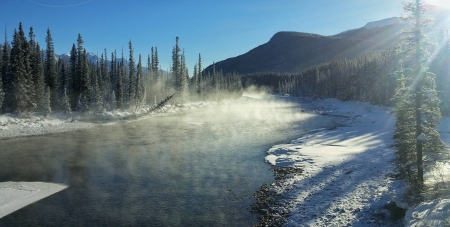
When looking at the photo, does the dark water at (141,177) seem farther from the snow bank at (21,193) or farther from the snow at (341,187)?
the snow at (341,187)

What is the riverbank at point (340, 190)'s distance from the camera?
1349 cm

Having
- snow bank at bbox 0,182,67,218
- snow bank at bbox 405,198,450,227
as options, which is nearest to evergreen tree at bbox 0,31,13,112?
snow bank at bbox 0,182,67,218

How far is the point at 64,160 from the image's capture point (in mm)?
25750

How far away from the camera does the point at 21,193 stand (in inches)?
680

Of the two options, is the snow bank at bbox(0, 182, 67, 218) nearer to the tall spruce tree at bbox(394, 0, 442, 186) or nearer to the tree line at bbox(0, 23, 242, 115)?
the tall spruce tree at bbox(394, 0, 442, 186)

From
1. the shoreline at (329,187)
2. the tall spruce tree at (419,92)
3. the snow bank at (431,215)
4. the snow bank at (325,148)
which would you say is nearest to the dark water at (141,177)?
the shoreline at (329,187)

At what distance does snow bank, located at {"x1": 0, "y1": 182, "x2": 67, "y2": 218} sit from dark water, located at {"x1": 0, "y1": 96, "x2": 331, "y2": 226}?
65cm

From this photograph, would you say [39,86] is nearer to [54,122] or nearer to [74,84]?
[74,84]

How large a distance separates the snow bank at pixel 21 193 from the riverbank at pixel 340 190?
45.6 feet

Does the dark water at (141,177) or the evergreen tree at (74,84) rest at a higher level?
the evergreen tree at (74,84)

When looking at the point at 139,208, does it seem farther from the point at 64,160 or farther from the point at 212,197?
the point at 64,160

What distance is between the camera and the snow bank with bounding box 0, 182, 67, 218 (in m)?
15.6

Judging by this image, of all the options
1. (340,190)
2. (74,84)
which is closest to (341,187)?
(340,190)

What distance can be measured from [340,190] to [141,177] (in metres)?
13.8
